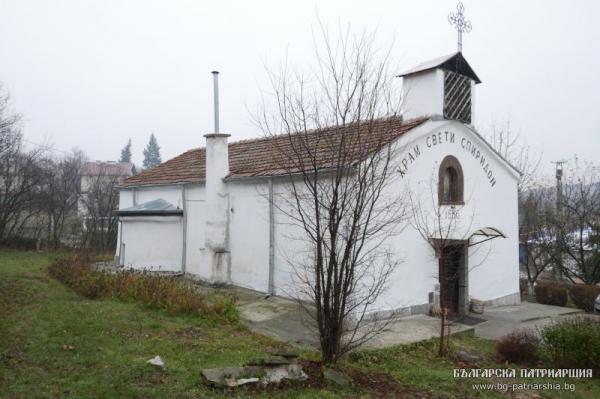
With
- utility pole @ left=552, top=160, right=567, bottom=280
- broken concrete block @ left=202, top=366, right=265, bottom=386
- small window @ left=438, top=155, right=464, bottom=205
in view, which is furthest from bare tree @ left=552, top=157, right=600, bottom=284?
broken concrete block @ left=202, top=366, right=265, bottom=386

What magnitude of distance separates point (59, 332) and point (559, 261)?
70.8 ft

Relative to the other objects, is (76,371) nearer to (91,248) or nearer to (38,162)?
(91,248)

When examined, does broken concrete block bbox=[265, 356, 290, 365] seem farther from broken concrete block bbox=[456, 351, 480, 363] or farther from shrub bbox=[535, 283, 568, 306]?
shrub bbox=[535, 283, 568, 306]

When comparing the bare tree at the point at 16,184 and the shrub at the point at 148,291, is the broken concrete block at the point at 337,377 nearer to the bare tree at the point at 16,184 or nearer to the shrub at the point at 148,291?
the shrub at the point at 148,291

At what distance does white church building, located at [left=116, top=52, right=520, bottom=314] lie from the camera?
40.1 ft

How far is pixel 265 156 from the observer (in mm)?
14750

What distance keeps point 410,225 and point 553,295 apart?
9.64 m

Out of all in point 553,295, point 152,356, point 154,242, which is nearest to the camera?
point 152,356

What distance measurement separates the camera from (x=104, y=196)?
3177 cm

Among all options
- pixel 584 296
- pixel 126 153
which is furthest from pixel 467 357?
pixel 126 153

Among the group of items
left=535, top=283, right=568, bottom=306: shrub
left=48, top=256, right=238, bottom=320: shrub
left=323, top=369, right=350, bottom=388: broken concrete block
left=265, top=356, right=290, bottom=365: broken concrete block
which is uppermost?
left=48, top=256, right=238, bottom=320: shrub

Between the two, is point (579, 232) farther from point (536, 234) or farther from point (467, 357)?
point (467, 357)

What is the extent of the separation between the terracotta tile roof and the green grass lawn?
11.0ft

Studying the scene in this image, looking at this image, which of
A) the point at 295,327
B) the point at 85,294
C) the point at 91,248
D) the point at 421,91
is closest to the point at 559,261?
the point at 421,91
